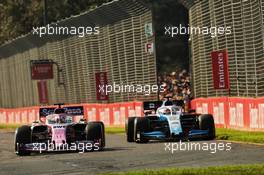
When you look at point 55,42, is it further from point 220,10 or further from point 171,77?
point 220,10

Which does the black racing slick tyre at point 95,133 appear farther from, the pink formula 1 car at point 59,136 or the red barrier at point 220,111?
the red barrier at point 220,111

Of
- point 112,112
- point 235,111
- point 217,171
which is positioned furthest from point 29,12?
point 217,171

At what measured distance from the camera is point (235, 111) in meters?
26.3

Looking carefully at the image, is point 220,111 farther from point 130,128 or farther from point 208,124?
point 208,124

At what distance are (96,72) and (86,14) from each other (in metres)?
3.70

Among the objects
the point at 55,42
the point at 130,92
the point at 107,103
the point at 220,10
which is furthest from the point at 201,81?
the point at 55,42

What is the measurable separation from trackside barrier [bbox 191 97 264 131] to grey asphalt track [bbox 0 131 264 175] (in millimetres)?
3089

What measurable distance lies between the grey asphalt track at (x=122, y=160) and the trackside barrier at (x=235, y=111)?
10.1 feet

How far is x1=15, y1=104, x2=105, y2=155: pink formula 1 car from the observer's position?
70.1ft

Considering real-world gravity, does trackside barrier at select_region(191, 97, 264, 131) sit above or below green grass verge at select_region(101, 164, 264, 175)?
above

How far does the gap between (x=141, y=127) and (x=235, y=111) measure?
147 inches

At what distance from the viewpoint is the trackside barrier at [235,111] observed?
24.1 metres

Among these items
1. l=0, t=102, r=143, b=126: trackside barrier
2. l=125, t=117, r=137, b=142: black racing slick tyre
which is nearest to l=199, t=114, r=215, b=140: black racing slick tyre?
l=125, t=117, r=137, b=142: black racing slick tyre

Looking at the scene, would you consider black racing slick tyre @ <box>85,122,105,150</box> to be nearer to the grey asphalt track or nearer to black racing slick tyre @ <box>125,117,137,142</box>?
the grey asphalt track
